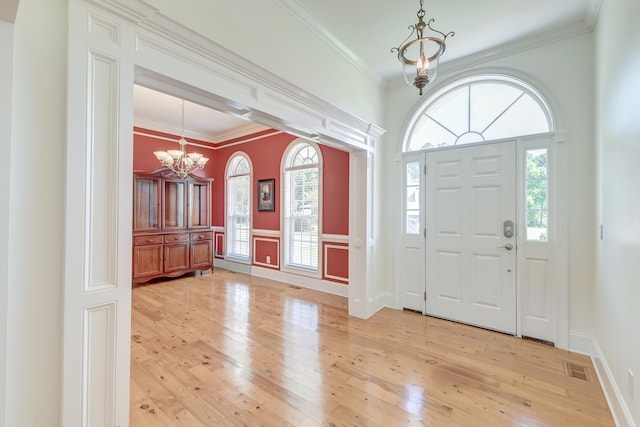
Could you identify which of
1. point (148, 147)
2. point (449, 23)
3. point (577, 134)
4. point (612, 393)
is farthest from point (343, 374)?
point (148, 147)

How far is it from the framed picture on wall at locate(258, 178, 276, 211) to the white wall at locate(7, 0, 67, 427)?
13.6 feet

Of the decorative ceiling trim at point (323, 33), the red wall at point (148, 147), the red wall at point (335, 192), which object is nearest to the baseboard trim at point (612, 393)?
the red wall at point (335, 192)

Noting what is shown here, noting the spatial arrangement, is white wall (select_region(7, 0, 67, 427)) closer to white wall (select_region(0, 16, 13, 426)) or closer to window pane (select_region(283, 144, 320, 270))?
white wall (select_region(0, 16, 13, 426))

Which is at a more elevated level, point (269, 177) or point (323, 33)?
point (323, 33)

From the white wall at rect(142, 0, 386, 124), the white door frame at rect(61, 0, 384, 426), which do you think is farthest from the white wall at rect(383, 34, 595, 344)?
the white door frame at rect(61, 0, 384, 426)

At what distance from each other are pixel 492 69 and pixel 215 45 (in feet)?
9.82

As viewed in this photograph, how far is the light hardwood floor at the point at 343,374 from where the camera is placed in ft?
6.00

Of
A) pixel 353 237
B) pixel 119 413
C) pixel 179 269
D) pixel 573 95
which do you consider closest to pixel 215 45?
pixel 119 413

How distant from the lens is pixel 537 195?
2943 mm

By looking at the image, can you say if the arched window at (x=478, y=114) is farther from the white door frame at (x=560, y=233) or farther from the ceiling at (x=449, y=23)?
the ceiling at (x=449, y=23)

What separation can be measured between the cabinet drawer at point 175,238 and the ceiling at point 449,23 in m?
4.27

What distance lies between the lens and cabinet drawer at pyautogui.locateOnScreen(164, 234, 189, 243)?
16.8ft

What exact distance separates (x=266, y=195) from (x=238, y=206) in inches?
40.8

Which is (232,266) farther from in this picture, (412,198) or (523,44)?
(523,44)
